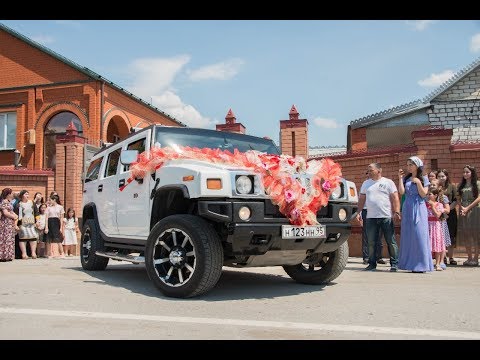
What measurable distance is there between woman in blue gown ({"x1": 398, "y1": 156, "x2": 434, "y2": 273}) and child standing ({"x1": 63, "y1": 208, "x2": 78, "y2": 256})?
8347 mm

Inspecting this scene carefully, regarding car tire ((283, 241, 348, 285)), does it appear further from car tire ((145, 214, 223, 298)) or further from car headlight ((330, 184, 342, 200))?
car tire ((145, 214, 223, 298))

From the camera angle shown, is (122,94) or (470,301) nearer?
(470,301)

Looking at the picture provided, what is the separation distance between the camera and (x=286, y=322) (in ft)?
13.2

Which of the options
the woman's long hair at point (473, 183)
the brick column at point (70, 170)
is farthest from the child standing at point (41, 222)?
the woman's long hair at point (473, 183)

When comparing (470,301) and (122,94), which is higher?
(122,94)

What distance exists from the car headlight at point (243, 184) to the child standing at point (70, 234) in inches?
351

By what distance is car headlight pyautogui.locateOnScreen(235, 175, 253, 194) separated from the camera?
4.92 m

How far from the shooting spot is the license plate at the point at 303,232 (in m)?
4.98

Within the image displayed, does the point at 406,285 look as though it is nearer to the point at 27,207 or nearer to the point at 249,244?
the point at 249,244

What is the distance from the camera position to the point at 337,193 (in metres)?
5.67

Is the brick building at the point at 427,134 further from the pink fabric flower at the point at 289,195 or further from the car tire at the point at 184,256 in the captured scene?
the car tire at the point at 184,256

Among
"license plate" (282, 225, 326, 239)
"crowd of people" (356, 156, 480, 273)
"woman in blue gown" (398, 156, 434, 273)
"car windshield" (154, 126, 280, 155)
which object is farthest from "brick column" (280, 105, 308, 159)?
"license plate" (282, 225, 326, 239)
